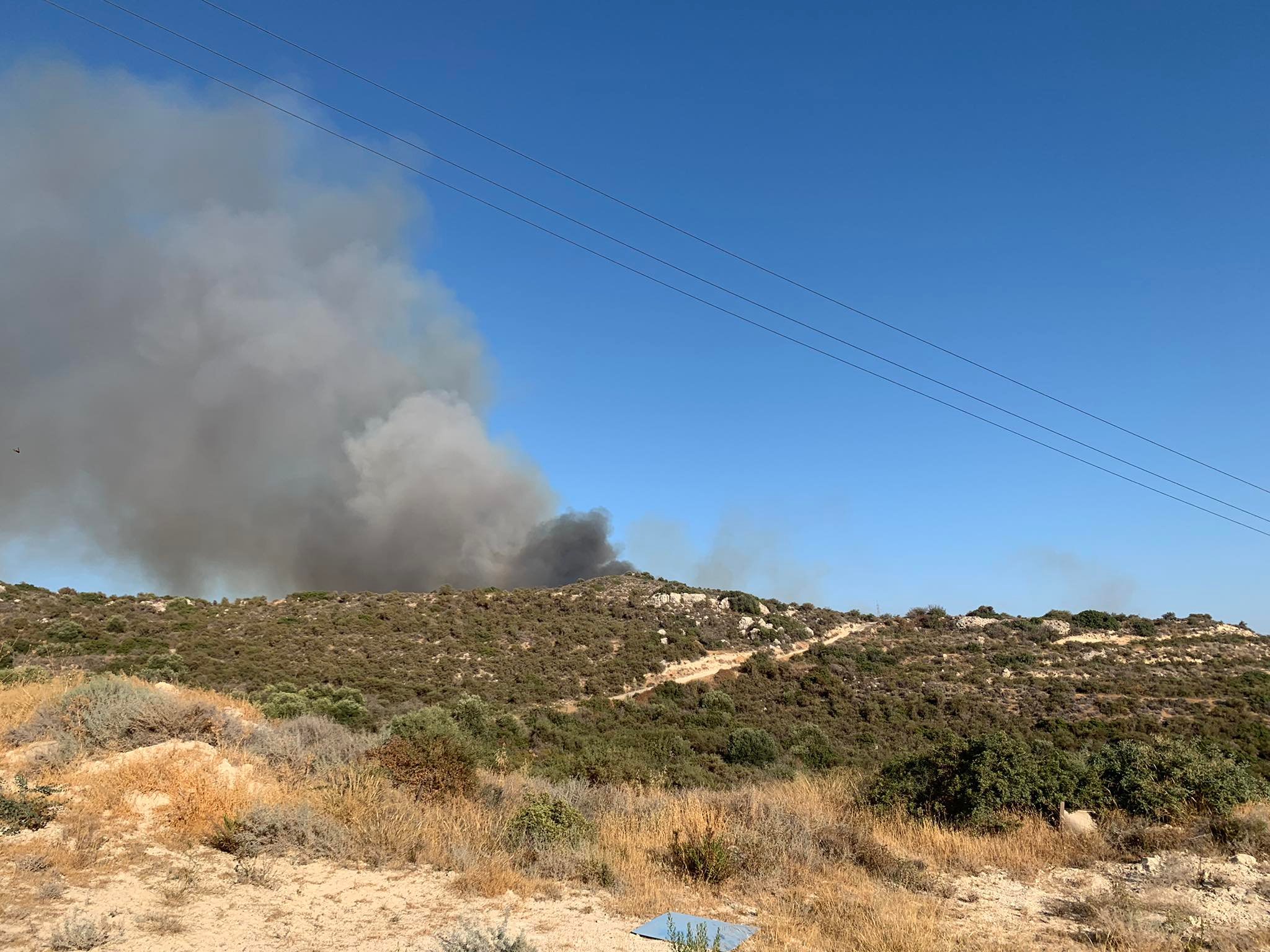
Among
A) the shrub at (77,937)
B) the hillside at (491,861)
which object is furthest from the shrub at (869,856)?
the shrub at (77,937)

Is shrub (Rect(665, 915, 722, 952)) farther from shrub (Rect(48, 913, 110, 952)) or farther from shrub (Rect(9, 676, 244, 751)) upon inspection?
shrub (Rect(9, 676, 244, 751))

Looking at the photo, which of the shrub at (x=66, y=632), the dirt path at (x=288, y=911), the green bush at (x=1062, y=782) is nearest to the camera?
the dirt path at (x=288, y=911)

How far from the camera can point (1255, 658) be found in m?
39.1

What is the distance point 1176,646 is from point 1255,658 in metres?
3.52

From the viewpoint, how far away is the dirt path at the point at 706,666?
37.0 m

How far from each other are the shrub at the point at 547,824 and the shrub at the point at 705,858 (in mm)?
1266

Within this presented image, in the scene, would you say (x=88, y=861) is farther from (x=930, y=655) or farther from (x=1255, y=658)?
(x=1255, y=658)

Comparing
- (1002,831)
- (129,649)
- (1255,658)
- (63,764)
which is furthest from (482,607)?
(1255,658)

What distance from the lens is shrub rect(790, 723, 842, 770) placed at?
76.7 ft

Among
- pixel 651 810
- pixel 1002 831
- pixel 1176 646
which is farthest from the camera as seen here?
pixel 1176 646

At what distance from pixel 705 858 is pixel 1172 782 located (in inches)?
279

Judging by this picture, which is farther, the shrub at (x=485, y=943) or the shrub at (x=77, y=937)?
the shrub at (x=77, y=937)

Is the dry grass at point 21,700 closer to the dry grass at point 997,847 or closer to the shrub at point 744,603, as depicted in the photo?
the dry grass at point 997,847

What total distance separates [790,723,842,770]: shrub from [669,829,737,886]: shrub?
14.4 metres
